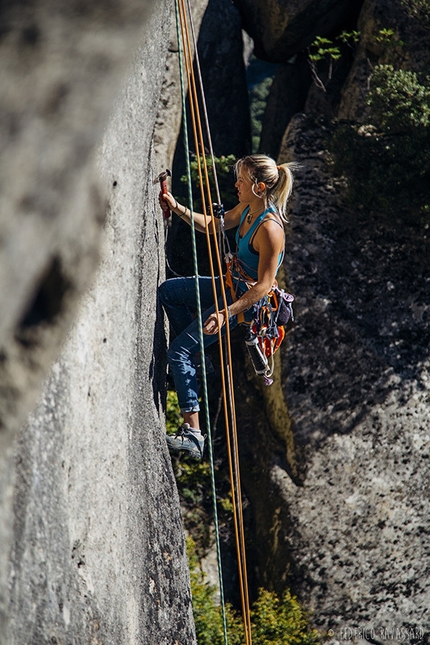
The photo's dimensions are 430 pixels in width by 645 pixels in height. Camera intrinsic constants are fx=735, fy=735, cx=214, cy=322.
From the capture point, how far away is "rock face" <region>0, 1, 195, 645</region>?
142 centimetres

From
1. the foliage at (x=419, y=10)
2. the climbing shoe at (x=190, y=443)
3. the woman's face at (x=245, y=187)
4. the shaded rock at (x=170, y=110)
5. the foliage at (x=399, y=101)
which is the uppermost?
the foliage at (x=419, y=10)

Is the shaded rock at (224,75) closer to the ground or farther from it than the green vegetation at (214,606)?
farther from it

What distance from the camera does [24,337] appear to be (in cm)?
166

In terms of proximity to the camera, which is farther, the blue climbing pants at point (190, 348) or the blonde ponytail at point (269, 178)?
the blue climbing pants at point (190, 348)

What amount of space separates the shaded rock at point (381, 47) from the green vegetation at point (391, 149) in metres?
0.71

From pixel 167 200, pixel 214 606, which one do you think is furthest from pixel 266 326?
pixel 214 606

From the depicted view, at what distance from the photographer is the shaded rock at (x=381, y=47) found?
9406 mm

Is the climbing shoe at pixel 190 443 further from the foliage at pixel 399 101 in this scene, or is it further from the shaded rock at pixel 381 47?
the shaded rock at pixel 381 47

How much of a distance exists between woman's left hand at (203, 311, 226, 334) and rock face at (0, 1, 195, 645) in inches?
18.7

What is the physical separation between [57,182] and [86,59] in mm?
250

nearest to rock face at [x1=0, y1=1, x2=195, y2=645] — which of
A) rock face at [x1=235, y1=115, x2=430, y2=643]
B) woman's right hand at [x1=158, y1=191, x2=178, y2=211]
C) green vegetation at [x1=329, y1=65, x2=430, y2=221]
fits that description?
woman's right hand at [x1=158, y1=191, x2=178, y2=211]

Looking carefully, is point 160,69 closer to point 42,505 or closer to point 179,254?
point 179,254

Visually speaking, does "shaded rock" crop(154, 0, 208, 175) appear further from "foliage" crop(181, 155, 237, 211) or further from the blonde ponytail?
the blonde ponytail

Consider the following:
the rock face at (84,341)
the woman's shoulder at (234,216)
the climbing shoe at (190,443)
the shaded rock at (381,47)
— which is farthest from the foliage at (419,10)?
the climbing shoe at (190,443)
